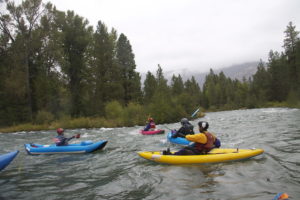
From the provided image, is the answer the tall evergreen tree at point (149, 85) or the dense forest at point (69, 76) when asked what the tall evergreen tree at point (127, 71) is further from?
the tall evergreen tree at point (149, 85)

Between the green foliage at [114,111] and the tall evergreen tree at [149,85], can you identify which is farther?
the tall evergreen tree at [149,85]

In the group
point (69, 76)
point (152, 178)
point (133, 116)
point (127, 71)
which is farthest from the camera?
point (127, 71)

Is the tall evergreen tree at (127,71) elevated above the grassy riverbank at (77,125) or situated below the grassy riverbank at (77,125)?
above

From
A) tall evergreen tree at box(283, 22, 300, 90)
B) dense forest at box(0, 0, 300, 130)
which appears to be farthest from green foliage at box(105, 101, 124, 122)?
tall evergreen tree at box(283, 22, 300, 90)

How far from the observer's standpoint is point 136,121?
2359cm

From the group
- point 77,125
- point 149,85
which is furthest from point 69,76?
point 149,85

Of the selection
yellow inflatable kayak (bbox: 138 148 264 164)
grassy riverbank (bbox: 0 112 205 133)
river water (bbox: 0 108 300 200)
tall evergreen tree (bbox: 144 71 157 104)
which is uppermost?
tall evergreen tree (bbox: 144 71 157 104)

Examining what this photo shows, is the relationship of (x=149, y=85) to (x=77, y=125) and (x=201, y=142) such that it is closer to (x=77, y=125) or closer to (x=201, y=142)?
(x=77, y=125)

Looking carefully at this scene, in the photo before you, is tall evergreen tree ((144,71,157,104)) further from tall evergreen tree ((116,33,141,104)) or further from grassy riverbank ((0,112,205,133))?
grassy riverbank ((0,112,205,133))

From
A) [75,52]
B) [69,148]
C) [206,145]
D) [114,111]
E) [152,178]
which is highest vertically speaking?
[75,52]

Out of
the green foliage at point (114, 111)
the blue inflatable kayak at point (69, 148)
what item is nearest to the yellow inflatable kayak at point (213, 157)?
the blue inflatable kayak at point (69, 148)

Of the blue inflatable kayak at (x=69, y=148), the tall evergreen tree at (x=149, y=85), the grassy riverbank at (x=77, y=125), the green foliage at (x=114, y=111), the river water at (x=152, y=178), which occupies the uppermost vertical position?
the tall evergreen tree at (x=149, y=85)

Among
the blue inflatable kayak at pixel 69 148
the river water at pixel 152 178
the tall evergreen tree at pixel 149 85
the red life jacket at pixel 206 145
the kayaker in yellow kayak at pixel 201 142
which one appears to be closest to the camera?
the river water at pixel 152 178

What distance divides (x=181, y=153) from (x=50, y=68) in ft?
87.4
